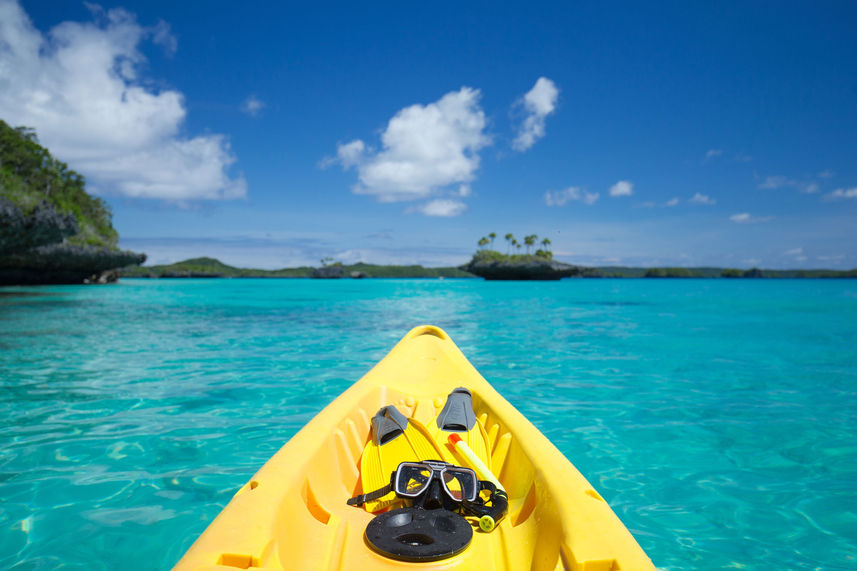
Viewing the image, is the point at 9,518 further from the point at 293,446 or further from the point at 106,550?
the point at 293,446

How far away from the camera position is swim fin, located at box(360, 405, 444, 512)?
3.03m

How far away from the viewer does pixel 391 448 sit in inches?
128

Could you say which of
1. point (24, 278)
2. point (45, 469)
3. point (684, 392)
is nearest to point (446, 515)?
point (45, 469)

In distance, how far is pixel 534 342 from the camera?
13016 millimetres

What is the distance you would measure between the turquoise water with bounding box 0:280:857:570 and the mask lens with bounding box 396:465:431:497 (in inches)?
69.4

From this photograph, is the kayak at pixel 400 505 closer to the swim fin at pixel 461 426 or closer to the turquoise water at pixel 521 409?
the swim fin at pixel 461 426

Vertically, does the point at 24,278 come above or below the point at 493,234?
below

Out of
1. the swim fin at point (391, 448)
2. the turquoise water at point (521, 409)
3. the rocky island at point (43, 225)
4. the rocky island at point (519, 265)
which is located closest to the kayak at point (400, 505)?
the swim fin at point (391, 448)

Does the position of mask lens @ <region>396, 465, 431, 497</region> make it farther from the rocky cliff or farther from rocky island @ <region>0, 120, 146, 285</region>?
the rocky cliff

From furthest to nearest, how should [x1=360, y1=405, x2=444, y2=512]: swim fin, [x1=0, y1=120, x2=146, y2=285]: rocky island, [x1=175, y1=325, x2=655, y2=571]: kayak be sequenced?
[x1=0, y1=120, x2=146, y2=285]: rocky island < [x1=360, y1=405, x2=444, y2=512]: swim fin < [x1=175, y1=325, x2=655, y2=571]: kayak

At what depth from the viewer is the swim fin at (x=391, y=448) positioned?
303 cm

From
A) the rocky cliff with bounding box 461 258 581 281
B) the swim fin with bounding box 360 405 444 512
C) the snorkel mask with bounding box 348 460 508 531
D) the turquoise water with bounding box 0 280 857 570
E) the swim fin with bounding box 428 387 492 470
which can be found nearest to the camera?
the snorkel mask with bounding box 348 460 508 531

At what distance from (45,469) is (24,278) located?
199 ft

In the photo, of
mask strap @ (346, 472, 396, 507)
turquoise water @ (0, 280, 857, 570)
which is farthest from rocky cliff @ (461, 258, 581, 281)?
mask strap @ (346, 472, 396, 507)
